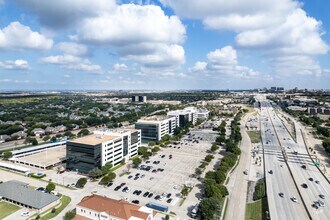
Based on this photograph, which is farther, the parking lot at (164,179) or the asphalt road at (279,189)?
the parking lot at (164,179)

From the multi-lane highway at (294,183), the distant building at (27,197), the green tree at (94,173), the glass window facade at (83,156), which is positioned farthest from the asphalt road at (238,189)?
the glass window facade at (83,156)

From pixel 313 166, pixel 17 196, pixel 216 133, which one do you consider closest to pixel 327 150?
pixel 313 166

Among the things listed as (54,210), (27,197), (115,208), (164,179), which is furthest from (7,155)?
(115,208)

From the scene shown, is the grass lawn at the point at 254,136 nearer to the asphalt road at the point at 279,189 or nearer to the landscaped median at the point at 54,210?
the asphalt road at the point at 279,189

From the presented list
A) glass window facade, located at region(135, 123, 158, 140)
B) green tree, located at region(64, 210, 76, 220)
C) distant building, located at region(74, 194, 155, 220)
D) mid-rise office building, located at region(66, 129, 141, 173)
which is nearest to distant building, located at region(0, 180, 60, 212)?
green tree, located at region(64, 210, 76, 220)

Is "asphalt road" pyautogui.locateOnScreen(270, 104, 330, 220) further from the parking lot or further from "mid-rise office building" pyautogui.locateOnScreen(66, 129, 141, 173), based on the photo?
"mid-rise office building" pyautogui.locateOnScreen(66, 129, 141, 173)

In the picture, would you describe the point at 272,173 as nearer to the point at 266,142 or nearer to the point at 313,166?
the point at 313,166
